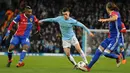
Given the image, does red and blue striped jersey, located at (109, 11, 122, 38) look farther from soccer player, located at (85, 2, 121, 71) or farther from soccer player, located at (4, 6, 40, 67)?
soccer player, located at (4, 6, 40, 67)

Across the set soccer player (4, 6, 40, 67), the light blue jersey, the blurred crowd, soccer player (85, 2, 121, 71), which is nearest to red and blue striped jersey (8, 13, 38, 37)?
soccer player (4, 6, 40, 67)

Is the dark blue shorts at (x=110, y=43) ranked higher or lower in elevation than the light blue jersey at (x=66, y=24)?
lower

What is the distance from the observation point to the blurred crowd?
1081 inches

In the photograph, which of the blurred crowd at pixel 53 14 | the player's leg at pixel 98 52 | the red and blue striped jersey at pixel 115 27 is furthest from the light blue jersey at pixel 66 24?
the blurred crowd at pixel 53 14

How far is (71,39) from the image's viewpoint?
51.3ft

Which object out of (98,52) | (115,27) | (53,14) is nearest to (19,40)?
(98,52)

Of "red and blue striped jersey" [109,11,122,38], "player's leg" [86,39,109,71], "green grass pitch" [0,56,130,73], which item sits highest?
"red and blue striped jersey" [109,11,122,38]

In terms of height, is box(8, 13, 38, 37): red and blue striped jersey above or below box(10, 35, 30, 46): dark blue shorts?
above

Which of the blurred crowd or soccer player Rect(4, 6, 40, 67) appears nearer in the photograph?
soccer player Rect(4, 6, 40, 67)

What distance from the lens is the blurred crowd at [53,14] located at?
27.5 metres

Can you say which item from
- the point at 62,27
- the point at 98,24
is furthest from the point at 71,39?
the point at 98,24

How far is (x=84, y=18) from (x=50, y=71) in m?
17.5

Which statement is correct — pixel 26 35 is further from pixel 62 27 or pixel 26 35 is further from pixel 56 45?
pixel 56 45

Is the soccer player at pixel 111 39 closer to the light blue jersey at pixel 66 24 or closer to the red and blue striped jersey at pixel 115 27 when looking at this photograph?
the red and blue striped jersey at pixel 115 27
